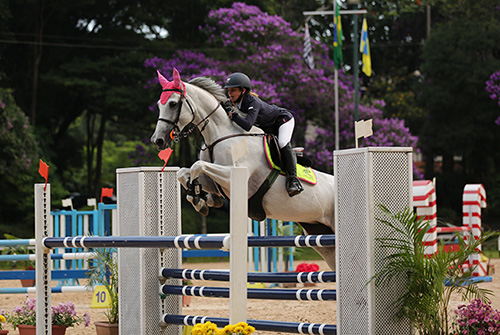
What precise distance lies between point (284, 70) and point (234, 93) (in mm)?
15898

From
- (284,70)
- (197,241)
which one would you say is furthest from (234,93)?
(284,70)

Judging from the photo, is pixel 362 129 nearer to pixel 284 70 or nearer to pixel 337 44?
pixel 337 44

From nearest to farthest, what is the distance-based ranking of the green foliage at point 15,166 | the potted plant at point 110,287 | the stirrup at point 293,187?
the stirrup at point 293,187 < the potted plant at point 110,287 < the green foliage at point 15,166

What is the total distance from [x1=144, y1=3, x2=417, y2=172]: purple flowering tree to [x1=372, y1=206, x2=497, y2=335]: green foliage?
55.4 feet

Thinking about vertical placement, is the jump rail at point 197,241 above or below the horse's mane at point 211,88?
below

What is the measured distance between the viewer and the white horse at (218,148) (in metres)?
5.80

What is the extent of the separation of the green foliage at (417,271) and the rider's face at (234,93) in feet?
7.17

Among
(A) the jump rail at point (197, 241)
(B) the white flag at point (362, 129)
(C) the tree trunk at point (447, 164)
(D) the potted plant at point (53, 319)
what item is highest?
(C) the tree trunk at point (447, 164)

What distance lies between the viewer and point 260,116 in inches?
245

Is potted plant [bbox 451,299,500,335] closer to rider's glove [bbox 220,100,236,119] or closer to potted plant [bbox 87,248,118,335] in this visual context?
rider's glove [bbox 220,100,236,119]

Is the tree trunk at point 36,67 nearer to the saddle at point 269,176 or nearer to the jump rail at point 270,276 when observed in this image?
the saddle at point 269,176

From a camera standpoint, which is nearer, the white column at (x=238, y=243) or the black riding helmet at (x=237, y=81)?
the white column at (x=238, y=243)

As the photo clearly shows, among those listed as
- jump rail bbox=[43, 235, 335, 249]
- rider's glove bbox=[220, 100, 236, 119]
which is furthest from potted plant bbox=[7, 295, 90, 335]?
rider's glove bbox=[220, 100, 236, 119]

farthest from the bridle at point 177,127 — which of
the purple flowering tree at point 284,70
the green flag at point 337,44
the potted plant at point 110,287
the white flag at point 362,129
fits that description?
the purple flowering tree at point 284,70
